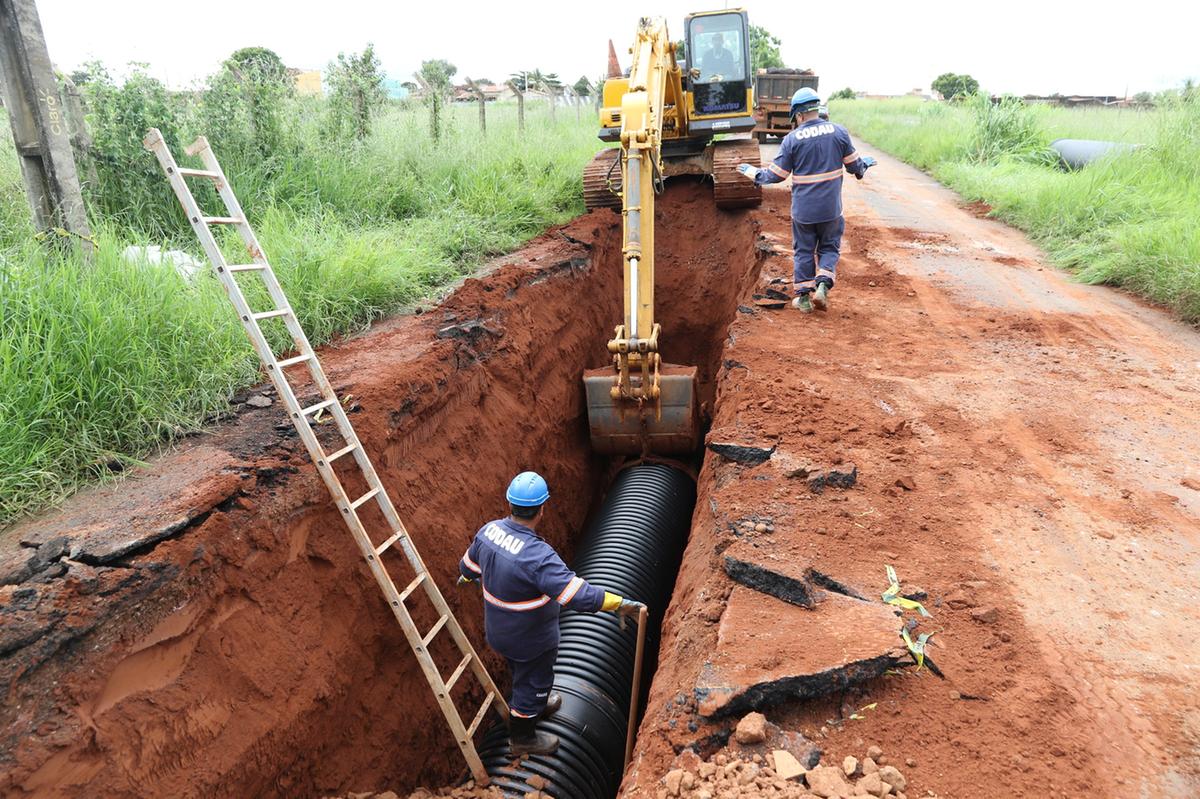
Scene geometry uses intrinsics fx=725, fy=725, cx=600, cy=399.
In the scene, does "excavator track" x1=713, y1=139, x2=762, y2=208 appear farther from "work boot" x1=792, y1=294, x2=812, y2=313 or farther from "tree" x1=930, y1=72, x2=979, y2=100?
"tree" x1=930, y1=72, x2=979, y2=100

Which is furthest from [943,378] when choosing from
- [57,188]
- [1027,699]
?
[57,188]

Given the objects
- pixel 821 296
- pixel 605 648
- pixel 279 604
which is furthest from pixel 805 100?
pixel 279 604

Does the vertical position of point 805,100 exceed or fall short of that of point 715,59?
it falls short

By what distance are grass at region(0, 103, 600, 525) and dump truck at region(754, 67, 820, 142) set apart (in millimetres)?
13718

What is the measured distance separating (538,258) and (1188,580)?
6.14 m

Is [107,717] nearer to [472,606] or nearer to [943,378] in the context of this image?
[472,606]

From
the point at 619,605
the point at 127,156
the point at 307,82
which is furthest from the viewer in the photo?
the point at 307,82

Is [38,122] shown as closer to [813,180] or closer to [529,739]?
[529,739]

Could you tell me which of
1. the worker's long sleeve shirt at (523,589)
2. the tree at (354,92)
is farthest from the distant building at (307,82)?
the worker's long sleeve shirt at (523,589)

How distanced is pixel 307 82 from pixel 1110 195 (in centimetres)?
1215

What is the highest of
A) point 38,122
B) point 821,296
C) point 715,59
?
point 715,59

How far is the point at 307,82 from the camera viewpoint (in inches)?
471

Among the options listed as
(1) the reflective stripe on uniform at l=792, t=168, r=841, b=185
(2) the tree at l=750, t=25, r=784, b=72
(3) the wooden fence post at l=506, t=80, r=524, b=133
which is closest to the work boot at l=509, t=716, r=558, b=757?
(1) the reflective stripe on uniform at l=792, t=168, r=841, b=185

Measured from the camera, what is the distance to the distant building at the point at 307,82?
1005 cm
